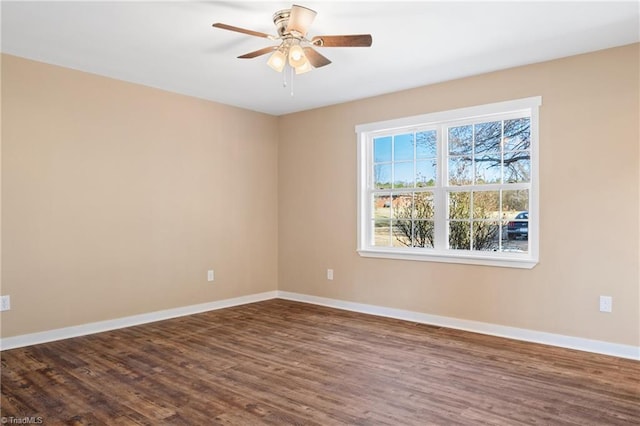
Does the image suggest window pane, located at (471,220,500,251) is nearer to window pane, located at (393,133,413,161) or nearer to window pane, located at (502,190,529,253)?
window pane, located at (502,190,529,253)

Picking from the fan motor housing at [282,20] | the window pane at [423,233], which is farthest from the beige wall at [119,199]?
the fan motor housing at [282,20]

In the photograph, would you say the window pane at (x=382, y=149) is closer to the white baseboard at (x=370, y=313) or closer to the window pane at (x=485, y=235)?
the window pane at (x=485, y=235)

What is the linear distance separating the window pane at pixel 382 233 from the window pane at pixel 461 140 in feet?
3.56

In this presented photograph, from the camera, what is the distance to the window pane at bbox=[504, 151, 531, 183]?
3885 mm

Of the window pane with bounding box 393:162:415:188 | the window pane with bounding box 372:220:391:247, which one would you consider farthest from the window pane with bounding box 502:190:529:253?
the window pane with bounding box 372:220:391:247

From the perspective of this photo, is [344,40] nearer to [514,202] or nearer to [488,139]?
[488,139]

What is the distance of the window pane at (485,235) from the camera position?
4078 mm

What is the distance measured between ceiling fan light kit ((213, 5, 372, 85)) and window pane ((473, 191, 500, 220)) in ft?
6.91

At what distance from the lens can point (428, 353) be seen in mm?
3426

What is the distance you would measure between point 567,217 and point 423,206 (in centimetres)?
139

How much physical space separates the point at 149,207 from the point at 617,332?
440cm

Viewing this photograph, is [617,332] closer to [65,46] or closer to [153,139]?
[153,139]

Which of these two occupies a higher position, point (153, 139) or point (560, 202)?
point (153, 139)

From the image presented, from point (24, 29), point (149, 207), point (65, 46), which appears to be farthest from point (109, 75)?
point (149, 207)
